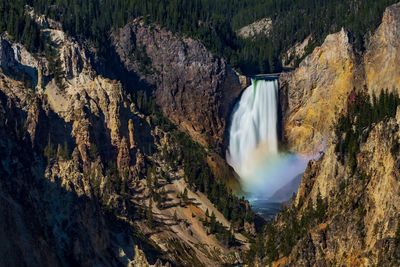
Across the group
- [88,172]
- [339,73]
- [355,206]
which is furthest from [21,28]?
[355,206]

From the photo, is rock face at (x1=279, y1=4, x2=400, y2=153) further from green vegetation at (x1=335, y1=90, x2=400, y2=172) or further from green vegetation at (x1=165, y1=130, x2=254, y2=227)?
green vegetation at (x1=335, y1=90, x2=400, y2=172)

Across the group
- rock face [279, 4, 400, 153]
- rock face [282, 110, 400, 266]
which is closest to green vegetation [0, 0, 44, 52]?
rock face [279, 4, 400, 153]

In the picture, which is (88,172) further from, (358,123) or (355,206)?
(355,206)

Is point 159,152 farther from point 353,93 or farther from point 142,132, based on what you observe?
point 353,93

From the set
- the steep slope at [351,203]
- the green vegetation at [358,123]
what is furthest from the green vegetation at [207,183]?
the green vegetation at [358,123]

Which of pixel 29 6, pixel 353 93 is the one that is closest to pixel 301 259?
pixel 353 93

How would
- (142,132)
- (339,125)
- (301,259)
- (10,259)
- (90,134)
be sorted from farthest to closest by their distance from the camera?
(142,132), (90,134), (339,125), (301,259), (10,259)

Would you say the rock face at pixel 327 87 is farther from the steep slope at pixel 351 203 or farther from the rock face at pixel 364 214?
the rock face at pixel 364 214

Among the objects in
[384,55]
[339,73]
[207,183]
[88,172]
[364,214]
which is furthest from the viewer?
[339,73]
